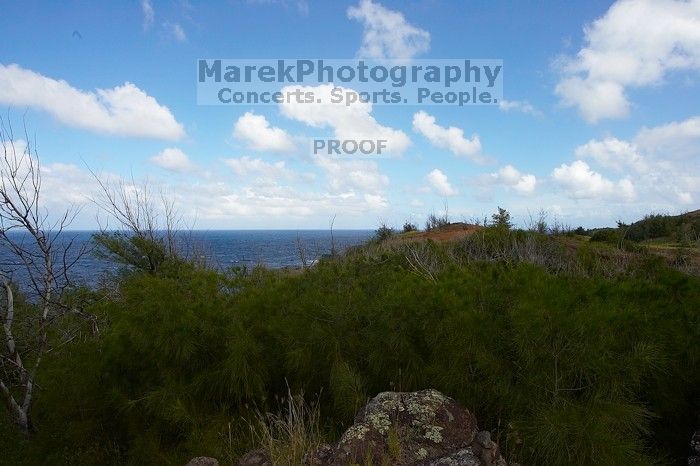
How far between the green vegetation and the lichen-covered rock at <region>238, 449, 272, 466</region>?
0.12 m

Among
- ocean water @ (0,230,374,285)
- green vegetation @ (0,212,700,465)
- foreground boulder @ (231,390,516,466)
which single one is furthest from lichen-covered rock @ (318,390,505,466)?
ocean water @ (0,230,374,285)

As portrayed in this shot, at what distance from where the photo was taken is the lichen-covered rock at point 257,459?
14.3ft

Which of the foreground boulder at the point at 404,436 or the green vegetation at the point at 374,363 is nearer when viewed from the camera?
the foreground boulder at the point at 404,436

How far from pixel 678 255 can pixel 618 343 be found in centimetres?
811

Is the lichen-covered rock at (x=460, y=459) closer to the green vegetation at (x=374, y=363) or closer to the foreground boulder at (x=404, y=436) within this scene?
the foreground boulder at (x=404, y=436)

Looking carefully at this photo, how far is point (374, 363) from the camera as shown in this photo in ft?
18.7

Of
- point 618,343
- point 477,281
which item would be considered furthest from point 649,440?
point 477,281

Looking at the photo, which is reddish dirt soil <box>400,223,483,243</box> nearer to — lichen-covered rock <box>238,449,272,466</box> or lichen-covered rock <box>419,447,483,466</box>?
lichen-covered rock <box>238,449,272,466</box>

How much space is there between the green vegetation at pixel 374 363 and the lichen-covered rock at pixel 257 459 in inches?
4.6

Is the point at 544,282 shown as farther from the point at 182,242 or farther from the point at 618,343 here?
the point at 182,242

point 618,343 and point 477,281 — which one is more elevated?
point 477,281

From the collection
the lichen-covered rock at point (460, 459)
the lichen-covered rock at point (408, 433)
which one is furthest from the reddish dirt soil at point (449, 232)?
the lichen-covered rock at point (460, 459)

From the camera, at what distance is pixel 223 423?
19.9 ft

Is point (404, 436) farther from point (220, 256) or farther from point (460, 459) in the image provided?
point (220, 256)
